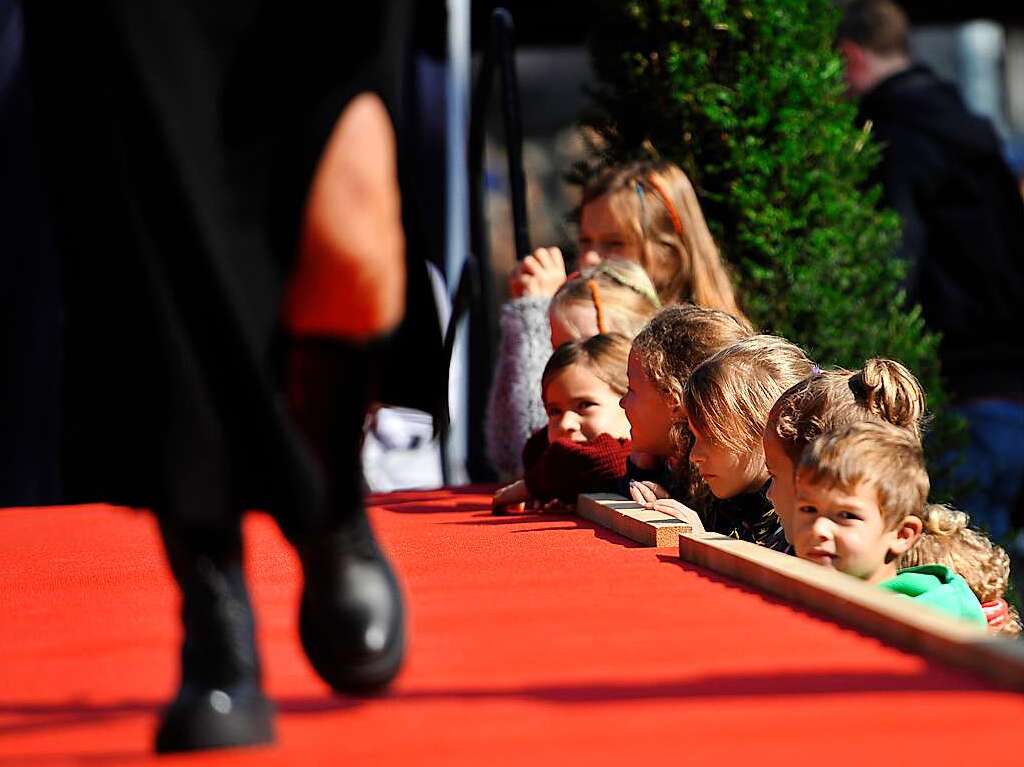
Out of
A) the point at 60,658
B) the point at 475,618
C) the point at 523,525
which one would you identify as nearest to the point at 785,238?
the point at 523,525

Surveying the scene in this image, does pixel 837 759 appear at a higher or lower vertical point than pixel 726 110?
lower

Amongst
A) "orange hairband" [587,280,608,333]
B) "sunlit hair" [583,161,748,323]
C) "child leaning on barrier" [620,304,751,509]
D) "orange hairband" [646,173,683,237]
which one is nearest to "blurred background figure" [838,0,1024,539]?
"sunlit hair" [583,161,748,323]

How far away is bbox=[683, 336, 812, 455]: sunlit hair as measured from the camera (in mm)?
3773

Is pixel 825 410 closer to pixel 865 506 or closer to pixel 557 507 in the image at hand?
pixel 865 506

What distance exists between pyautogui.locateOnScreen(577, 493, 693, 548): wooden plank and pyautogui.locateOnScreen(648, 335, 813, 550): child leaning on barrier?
7 centimetres

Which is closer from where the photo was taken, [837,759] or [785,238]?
[837,759]

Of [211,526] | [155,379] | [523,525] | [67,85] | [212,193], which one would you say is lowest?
[523,525]

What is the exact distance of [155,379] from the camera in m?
1.95

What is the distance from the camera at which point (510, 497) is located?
4664mm

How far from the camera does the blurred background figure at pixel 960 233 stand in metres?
6.37

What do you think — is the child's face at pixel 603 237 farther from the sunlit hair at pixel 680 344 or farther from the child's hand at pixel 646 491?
the child's hand at pixel 646 491

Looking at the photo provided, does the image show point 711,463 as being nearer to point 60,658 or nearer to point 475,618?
point 475,618

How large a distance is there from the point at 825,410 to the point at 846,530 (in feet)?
1.12

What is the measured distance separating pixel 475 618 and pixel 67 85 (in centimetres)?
109
